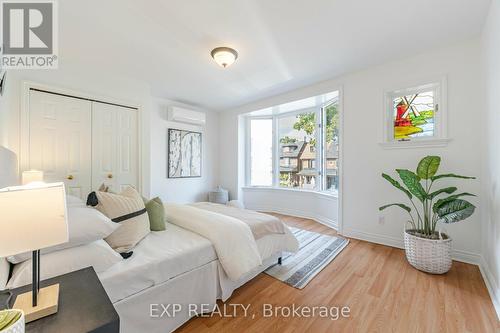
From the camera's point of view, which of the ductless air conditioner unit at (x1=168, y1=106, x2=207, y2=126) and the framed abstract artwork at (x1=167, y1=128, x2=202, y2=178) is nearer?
the ductless air conditioner unit at (x1=168, y1=106, x2=207, y2=126)

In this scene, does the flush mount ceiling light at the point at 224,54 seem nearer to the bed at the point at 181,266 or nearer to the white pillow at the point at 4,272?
the bed at the point at 181,266

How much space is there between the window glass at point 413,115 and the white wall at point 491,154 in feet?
1.65

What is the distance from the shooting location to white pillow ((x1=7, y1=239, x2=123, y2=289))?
0.99 metres

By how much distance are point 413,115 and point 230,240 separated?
2.86m

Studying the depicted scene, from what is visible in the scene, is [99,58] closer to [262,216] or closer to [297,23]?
[297,23]

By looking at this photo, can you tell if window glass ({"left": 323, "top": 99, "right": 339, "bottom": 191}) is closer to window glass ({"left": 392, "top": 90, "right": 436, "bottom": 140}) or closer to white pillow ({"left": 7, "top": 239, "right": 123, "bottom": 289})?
window glass ({"left": 392, "top": 90, "right": 436, "bottom": 140})

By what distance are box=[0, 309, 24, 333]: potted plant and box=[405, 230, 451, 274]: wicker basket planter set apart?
2861 mm

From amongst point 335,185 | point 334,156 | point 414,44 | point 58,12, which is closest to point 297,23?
point 414,44

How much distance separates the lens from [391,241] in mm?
2807

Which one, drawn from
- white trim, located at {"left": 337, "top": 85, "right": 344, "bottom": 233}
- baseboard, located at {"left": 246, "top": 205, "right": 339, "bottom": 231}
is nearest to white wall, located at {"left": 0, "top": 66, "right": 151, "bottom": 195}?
baseboard, located at {"left": 246, "top": 205, "right": 339, "bottom": 231}

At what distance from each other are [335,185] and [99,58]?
412 centimetres

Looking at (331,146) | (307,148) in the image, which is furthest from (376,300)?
(307,148)

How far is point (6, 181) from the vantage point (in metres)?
Answer: 1.35

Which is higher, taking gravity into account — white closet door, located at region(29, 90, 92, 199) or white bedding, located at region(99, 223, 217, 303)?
white closet door, located at region(29, 90, 92, 199)
